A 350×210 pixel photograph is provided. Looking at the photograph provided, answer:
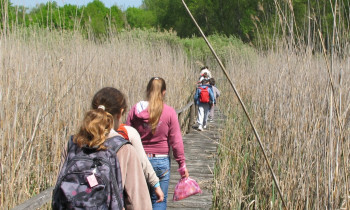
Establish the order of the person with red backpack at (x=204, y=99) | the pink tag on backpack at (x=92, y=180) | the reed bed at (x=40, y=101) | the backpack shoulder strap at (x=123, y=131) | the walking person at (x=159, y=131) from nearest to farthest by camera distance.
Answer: the pink tag on backpack at (x=92, y=180) → the backpack shoulder strap at (x=123, y=131) → the reed bed at (x=40, y=101) → the walking person at (x=159, y=131) → the person with red backpack at (x=204, y=99)

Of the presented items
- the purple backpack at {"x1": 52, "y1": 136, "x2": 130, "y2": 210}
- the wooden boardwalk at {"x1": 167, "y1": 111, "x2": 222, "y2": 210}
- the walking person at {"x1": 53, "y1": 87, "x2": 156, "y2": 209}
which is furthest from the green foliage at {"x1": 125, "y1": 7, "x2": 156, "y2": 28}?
the purple backpack at {"x1": 52, "y1": 136, "x2": 130, "y2": 210}

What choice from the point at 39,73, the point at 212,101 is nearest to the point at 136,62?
the point at 212,101

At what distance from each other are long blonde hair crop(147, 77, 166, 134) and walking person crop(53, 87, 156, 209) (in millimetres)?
818

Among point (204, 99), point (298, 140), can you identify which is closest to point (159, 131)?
point (298, 140)

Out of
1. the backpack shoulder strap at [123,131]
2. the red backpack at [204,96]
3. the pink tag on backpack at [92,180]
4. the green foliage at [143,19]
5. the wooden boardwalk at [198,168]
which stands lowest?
the wooden boardwalk at [198,168]

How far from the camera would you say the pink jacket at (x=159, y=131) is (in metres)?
2.81

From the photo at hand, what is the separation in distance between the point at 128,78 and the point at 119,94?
3.96 m

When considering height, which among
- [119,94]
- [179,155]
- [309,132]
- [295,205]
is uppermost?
[119,94]

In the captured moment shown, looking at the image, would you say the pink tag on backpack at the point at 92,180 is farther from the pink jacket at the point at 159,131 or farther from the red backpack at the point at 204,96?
the red backpack at the point at 204,96

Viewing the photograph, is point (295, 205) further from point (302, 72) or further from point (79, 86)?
point (79, 86)

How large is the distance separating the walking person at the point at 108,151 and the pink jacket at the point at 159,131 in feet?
2.87

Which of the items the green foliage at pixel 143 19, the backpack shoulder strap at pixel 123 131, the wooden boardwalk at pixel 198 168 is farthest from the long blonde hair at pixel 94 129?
the green foliage at pixel 143 19

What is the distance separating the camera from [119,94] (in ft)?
6.37

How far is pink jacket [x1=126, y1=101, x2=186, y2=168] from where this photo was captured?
2.81 m
